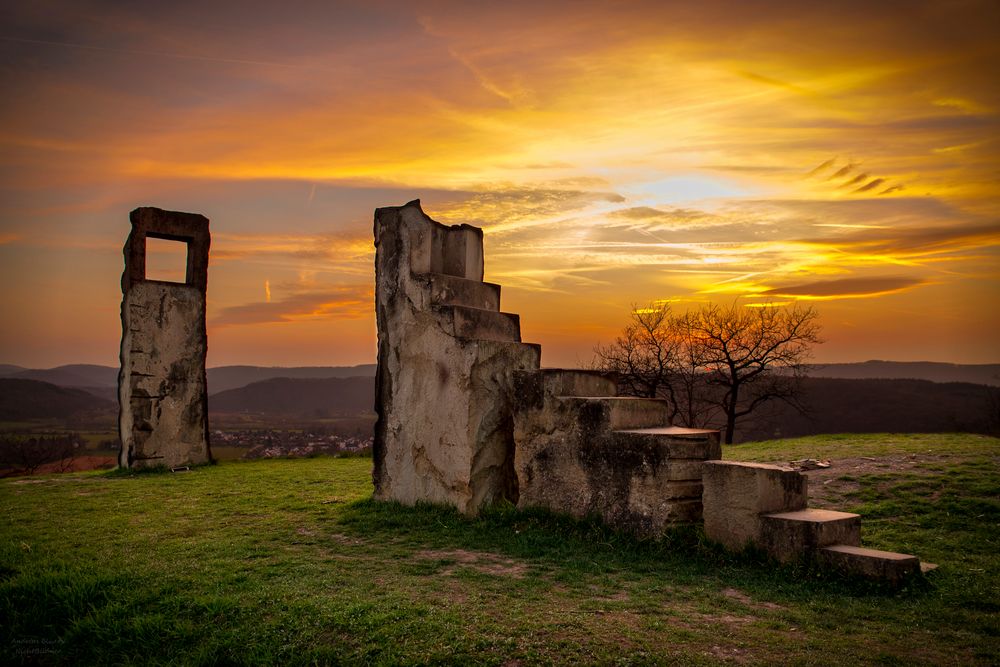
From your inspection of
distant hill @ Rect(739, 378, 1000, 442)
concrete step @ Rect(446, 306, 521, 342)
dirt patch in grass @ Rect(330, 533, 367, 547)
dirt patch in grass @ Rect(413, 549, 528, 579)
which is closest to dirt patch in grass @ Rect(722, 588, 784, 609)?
dirt patch in grass @ Rect(413, 549, 528, 579)

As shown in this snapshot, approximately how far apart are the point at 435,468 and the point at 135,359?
29.3 feet

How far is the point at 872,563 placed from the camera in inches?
244

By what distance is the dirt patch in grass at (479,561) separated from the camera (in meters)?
6.88

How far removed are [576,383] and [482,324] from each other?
5.16 ft

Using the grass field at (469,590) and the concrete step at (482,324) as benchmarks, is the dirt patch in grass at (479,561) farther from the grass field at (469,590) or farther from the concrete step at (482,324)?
the concrete step at (482,324)

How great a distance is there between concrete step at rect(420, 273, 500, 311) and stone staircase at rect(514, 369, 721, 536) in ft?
5.32

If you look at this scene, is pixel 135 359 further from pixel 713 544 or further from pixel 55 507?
pixel 713 544

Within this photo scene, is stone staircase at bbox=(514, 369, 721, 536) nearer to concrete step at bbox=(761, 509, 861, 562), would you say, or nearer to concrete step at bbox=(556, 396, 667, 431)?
concrete step at bbox=(556, 396, 667, 431)

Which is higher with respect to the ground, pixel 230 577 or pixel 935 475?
pixel 935 475

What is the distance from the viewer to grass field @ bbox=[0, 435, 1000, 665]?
5.12 metres

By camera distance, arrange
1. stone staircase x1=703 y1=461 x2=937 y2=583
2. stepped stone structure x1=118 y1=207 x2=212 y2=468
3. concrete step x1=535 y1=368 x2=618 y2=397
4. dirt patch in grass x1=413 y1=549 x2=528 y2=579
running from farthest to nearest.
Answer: stepped stone structure x1=118 y1=207 x2=212 y2=468, concrete step x1=535 y1=368 x2=618 y2=397, dirt patch in grass x1=413 y1=549 x2=528 y2=579, stone staircase x1=703 y1=461 x2=937 y2=583

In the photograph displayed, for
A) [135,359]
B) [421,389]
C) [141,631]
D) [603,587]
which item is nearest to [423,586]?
[603,587]

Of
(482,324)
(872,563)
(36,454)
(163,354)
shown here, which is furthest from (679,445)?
(36,454)

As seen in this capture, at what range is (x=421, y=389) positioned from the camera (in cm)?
984
